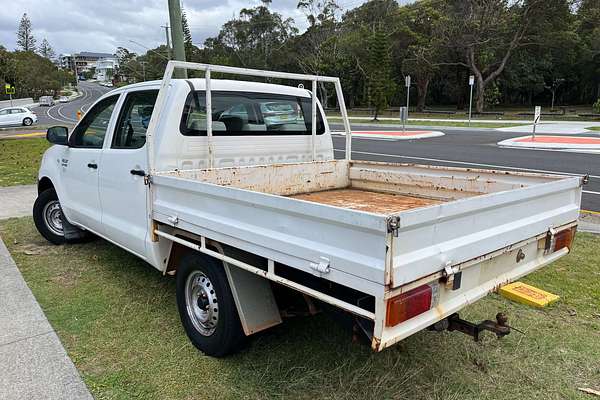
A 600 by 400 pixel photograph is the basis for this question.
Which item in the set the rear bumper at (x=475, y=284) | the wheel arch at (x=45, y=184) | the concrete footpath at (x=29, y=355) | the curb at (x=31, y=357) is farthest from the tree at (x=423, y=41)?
the curb at (x=31, y=357)

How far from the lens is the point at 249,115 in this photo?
4590mm

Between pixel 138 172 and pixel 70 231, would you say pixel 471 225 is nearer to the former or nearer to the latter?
pixel 138 172

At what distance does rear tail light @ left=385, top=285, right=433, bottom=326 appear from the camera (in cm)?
224

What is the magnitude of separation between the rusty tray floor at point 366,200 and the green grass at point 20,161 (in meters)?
8.98

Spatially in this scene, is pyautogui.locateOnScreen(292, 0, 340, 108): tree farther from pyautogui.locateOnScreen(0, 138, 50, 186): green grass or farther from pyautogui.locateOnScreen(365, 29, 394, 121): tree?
pyautogui.locateOnScreen(0, 138, 50, 186): green grass

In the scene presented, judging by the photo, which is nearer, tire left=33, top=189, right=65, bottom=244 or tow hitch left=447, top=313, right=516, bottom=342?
tow hitch left=447, top=313, right=516, bottom=342

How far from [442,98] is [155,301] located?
63167 mm

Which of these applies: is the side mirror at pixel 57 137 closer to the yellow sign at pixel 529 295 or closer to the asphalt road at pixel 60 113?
the yellow sign at pixel 529 295

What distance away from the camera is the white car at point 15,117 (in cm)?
3528

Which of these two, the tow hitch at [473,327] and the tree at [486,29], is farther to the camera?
the tree at [486,29]

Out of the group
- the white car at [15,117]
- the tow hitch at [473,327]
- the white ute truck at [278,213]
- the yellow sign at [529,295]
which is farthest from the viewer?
the white car at [15,117]

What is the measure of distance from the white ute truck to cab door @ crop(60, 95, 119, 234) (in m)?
0.02

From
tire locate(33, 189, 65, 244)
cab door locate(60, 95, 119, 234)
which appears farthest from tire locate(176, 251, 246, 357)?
tire locate(33, 189, 65, 244)

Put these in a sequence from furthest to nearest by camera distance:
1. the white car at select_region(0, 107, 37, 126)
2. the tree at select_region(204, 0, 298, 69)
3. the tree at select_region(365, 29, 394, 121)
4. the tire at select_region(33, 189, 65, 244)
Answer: the tree at select_region(204, 0, 298, 69) < the tree at select_region(365, 29, 394, 121) < the white car at select_region(0, 107, 37, 126) < the tire at select_region(33, 189, 65, 244)
